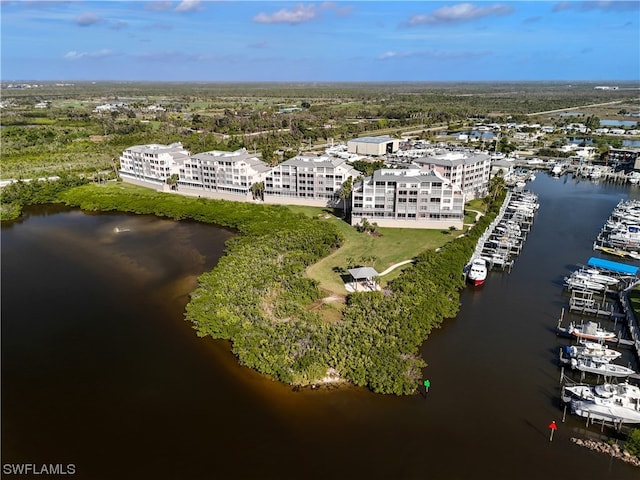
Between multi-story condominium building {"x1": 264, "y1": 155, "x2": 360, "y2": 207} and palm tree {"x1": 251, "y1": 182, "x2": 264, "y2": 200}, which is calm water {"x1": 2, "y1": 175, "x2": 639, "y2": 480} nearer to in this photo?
palm tree {"x1": 251, "y1": 182, "x2": 264, "y2": 200}

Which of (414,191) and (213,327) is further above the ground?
(414,191)

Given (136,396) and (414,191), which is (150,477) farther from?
(414,191)

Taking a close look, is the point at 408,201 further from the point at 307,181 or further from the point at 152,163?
the point at 152,163

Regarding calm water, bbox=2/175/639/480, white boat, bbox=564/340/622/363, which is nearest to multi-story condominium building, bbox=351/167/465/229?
calm water, bbox=2/175/639/480

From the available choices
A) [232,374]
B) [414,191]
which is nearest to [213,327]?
[232,374]

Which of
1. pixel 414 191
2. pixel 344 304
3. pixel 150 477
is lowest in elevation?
pixel 150 477

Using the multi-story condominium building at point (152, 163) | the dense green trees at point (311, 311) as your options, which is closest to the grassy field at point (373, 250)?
the dense green trees at point (311, 311)
